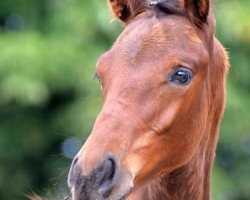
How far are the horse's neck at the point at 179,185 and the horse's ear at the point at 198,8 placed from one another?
0.79 metres

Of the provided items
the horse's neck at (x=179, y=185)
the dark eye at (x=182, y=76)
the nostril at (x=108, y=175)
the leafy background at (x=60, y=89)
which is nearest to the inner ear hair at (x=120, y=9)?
the dark eye at (x=182, y=76)

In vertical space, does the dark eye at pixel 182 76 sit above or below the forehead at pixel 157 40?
below

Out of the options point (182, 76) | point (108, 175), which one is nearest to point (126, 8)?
point (182, 76)

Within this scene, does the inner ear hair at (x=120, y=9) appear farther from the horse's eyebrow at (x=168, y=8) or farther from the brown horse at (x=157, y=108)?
the horse's eyebrow at (x=168, y=8)

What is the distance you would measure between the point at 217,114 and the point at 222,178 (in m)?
7.29

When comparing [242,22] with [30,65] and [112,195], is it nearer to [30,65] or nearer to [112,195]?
[30,65]

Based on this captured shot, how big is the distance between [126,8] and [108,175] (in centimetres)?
143

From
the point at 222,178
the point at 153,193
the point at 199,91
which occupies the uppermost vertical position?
the point at 199,91

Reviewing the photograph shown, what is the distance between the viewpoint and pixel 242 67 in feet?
44.9

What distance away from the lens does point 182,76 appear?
5.38 m

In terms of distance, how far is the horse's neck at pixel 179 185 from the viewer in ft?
18.7

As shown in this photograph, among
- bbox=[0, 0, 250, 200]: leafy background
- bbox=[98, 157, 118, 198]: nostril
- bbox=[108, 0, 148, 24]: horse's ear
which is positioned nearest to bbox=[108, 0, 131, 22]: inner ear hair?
bbox=[108, 0, 148, 24]: horse's ear

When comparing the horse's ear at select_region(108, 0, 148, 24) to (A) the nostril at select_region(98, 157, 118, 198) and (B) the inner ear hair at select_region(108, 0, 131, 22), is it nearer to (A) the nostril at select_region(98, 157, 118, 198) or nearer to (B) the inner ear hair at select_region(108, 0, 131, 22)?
(B) the inner ear hair at select_region(108, 0, 131, 22)

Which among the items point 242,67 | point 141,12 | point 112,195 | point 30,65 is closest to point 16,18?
point 30,65
